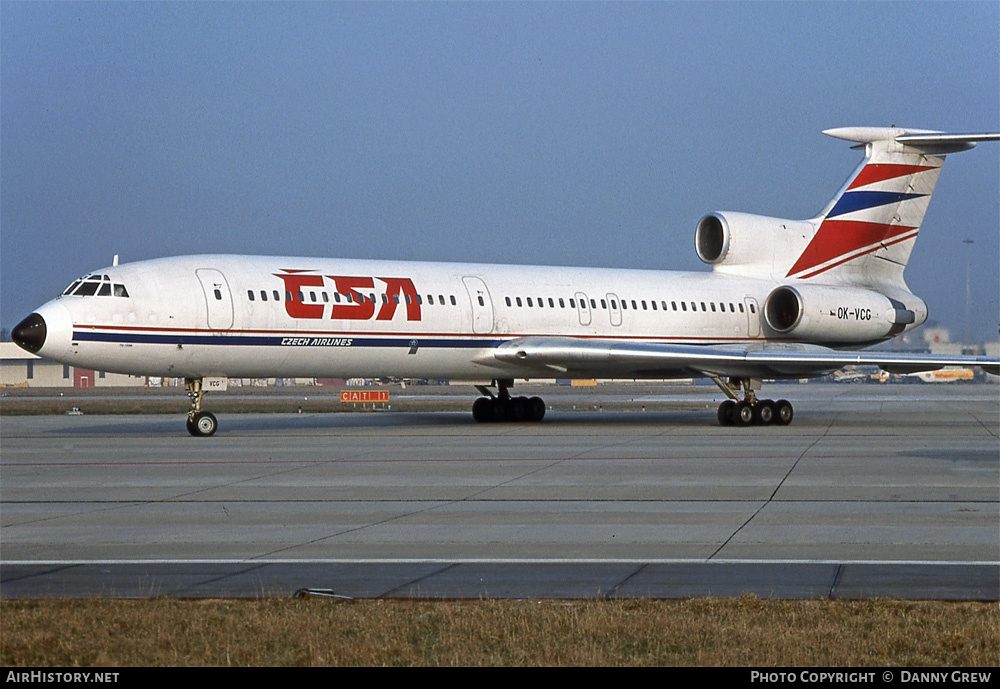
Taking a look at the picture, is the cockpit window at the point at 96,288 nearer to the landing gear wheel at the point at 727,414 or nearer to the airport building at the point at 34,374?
the landing gear wheel at the point at 727,414

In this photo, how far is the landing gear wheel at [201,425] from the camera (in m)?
25.2

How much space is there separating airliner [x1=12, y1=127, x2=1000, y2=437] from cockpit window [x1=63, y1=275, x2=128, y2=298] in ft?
0.10

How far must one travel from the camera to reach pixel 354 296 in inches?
1073

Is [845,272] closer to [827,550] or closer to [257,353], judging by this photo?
[257,353]

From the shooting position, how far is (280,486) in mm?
16359

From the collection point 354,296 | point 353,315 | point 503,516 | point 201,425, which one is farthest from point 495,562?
point 354,296

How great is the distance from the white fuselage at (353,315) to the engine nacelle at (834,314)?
126 centimetres

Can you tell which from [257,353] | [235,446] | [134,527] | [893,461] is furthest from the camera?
[257,353]

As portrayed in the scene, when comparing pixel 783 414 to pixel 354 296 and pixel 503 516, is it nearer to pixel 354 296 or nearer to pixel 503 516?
pixel 354 296

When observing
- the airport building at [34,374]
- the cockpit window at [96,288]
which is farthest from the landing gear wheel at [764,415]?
the airport building at [34,374]

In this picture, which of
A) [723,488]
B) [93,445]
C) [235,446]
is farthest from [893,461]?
[93,445]

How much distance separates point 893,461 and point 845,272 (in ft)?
54.0

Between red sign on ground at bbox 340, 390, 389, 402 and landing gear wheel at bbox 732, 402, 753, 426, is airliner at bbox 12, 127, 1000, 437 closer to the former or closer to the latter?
landing gear wheel at bbox 732, 402, 753, 426

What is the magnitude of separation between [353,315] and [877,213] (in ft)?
54.1
